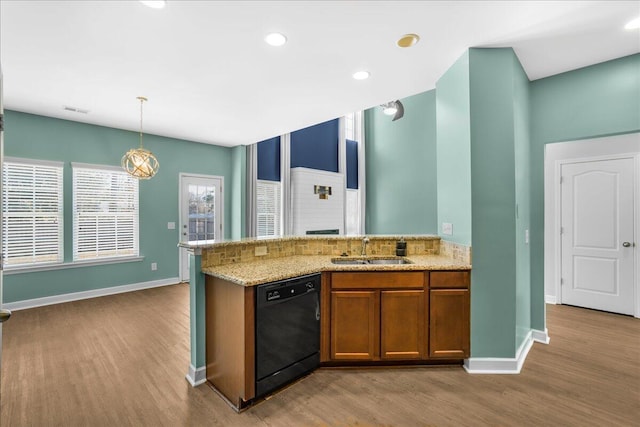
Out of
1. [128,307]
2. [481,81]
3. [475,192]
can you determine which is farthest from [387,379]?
[128,307]

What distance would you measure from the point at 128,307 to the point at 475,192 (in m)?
4.56

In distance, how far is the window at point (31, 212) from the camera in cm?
409

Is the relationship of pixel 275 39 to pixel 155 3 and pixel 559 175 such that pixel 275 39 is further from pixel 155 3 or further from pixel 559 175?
pixel 559 175

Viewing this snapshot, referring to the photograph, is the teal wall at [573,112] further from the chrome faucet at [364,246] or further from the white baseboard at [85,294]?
the white baseboard at [85,294]

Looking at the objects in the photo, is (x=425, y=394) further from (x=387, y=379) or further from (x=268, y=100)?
(x=268, y=100)

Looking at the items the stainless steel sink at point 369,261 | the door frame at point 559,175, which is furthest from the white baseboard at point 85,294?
the door frame at point 559,175

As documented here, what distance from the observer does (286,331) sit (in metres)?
2.31

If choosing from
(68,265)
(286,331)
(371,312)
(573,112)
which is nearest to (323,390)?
(286,331)

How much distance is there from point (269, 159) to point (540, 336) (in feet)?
17.0

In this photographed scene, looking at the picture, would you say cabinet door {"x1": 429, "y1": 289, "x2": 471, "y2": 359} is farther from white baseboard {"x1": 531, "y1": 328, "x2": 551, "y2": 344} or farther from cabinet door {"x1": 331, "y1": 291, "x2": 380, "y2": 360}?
white baseboard {"x1": 531, "y1": 328, "x2": 551, "y2": 344}

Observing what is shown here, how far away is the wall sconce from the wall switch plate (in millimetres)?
3942

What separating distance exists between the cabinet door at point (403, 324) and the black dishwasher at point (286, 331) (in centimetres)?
58

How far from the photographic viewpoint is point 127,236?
5152 millimetres

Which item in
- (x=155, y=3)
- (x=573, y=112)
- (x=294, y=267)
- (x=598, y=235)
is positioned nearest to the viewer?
(x=155, y=3)
